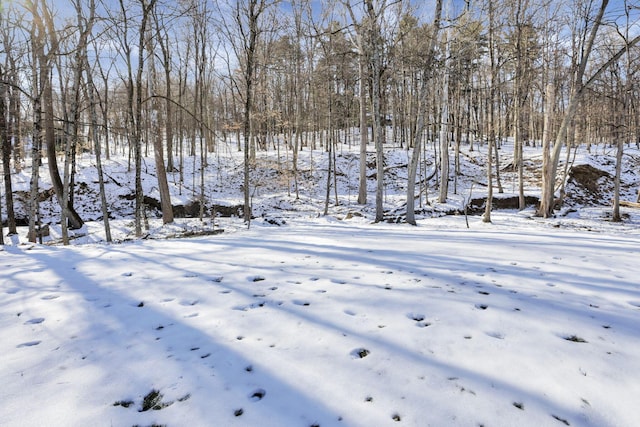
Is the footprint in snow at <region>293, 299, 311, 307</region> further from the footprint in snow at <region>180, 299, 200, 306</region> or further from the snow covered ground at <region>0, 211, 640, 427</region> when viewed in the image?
the footprint in snow at <region>180, 299, 200, 306</region>

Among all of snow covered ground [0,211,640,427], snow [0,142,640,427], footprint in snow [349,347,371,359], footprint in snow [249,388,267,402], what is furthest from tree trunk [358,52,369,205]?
footprint in snow [249,388,267,402]

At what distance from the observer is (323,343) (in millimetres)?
2174

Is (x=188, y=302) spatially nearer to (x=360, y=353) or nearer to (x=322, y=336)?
(x=322, y=336)

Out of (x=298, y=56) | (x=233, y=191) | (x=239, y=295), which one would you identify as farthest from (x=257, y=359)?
(x=298, y=56)

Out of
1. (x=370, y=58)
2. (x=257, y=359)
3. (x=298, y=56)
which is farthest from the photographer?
(x=298, y=56)

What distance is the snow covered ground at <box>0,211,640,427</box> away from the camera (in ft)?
5.15

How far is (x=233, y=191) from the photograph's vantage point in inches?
837

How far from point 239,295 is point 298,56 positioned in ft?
67.3

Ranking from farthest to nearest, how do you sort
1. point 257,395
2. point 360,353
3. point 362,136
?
point 362,136, point 360,353, point 257,395

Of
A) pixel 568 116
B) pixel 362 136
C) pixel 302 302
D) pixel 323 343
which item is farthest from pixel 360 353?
pixel 362 136

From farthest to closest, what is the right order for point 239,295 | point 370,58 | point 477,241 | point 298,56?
point 298,56
point 370,58
point 477,241
point 239,295

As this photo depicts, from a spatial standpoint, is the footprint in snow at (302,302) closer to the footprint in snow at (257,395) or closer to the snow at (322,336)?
the snow at (322,336)

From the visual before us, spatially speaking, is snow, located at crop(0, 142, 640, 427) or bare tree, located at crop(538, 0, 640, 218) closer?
snow, located at crop(0, 142, 640, 427)

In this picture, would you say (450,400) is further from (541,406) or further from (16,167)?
(16,167)
